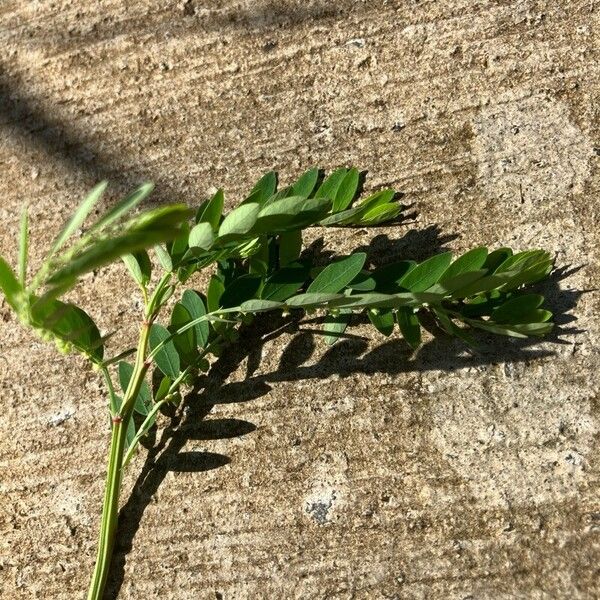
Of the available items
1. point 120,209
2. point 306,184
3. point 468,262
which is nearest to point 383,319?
point 468,262

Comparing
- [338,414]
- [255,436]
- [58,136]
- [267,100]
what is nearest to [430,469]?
[338,414]

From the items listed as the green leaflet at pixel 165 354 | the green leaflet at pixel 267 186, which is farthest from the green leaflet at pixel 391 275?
the green leaflet at pixel 165 354

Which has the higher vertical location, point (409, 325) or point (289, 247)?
point (289, 247)

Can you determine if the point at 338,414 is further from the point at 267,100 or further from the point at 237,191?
the point at 267,100

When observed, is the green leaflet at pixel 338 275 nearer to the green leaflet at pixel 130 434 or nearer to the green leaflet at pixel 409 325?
the green leaflet at pixel 409 325

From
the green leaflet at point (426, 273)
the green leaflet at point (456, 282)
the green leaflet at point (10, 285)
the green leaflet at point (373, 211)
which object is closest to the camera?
the green leaflet at point (10, 285)

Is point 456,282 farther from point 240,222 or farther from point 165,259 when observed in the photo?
point 165,259
